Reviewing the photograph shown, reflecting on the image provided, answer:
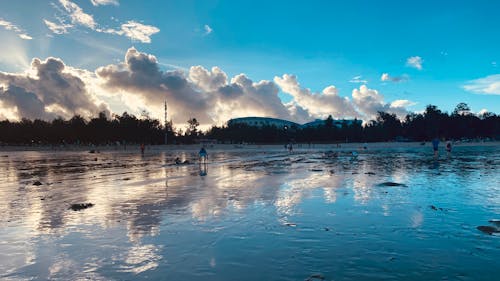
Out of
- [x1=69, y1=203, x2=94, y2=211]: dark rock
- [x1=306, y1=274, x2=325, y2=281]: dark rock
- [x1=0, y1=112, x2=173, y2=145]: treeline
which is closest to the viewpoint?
[x1=306, y1=274, x2=325, y2=281]: dark rock

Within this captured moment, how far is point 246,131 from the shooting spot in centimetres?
15100

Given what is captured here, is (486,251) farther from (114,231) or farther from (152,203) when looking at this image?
(152,203)

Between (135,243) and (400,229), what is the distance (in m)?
6.43

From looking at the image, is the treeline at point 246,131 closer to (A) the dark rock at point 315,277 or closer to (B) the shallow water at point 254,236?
(B) the shallow water at point 254,236

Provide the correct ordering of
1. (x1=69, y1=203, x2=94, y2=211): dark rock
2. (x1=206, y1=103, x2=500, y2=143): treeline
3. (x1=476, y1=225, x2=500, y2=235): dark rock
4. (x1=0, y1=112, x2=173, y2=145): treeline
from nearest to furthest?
1. (x1=476, y1=225, x2=500, y2=235): dark rock
2. (x1=69, y1=203, x2=94, y2=211): dark rock
3. (x1=0, y1=112, x2=173, y2=145): treeline
4. (x1=206, y1=103, x2=500, y2=143): treeline

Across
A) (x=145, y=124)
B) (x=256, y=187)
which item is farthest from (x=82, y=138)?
(x=256, y=187)

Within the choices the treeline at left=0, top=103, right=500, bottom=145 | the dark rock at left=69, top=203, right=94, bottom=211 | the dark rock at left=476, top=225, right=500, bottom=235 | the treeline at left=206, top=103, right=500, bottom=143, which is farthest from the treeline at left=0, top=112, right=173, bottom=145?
the dark rock at left=476, top=225, right=500, bottom=235

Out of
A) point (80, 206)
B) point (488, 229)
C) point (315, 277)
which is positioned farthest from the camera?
point (80, 206)

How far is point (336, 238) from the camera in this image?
8.02 meters

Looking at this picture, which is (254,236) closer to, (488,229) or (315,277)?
(315,277)

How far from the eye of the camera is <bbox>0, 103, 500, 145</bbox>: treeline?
118062 millimetres

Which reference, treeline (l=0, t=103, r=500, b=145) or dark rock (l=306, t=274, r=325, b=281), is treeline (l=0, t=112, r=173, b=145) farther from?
dark rock (l=306, t=274, r=325, b=281)

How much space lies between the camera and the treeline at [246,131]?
118m

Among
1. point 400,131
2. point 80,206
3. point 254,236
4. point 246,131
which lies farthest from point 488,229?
point 400,131
